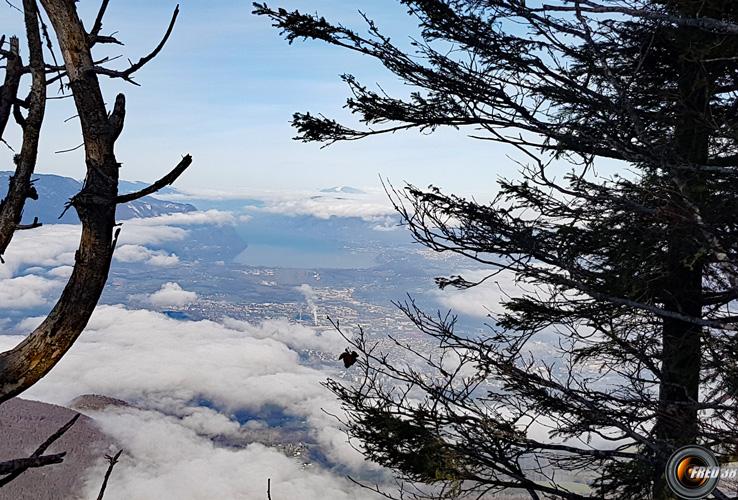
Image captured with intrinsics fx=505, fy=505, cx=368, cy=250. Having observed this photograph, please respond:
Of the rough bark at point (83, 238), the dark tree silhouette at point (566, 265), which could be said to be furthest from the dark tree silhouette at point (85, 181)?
the dark tree silhouette at point (566, 265)

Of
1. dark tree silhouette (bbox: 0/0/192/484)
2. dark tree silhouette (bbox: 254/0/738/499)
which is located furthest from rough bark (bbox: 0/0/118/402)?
dark tree silhouette (bbox: 254/0/738/499)

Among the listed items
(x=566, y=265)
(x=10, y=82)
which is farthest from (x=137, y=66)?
(x=566, y=265)

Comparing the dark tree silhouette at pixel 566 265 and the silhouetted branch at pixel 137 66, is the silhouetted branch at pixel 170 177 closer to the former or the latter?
the silhouetted branch at pixel 137 66

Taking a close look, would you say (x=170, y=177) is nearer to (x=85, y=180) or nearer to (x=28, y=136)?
(x=85, y=180)

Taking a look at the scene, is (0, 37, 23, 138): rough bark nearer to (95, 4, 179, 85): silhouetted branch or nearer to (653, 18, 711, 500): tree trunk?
(95, 4, 179, 85): silhouetted branch

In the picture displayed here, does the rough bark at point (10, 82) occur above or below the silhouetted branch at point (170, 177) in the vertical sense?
above

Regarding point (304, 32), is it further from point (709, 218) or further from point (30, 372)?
point (30, 372)

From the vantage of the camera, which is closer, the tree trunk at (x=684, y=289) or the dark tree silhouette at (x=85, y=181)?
the dark tree silhouette at (x=85, y=181)

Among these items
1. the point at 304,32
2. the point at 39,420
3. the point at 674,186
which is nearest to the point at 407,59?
the point at 304,32
